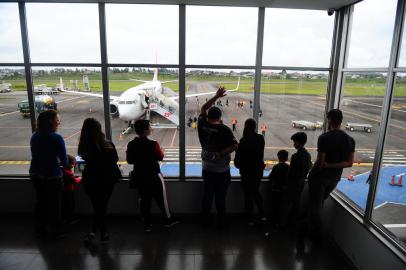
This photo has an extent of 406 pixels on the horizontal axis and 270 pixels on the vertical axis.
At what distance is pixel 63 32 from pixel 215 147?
2.44 meters

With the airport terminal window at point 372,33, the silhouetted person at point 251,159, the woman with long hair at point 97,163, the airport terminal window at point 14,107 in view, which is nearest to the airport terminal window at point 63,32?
the airport terminal window at point 14,107

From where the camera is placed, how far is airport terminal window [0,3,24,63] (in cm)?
317

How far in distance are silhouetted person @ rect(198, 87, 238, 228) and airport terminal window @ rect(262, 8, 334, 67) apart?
1058 mm

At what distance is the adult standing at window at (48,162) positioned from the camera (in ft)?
8.71

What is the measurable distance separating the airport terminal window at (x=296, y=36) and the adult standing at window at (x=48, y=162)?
8.74ft

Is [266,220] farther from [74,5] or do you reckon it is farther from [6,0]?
[6,0]

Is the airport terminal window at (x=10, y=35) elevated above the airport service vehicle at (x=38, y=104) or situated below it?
above

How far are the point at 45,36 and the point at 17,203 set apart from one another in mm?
2286

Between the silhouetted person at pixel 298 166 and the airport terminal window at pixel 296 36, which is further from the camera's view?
the airport terminal window at pixel 296 36

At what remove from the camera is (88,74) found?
3.38 meters

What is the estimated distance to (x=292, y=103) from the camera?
12.3 ft

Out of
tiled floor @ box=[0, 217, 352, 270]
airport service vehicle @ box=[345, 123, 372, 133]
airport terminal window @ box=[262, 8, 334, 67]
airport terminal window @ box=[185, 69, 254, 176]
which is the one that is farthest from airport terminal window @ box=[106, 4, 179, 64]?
airport service vehicle @ box=[345, 123, 372, 133]

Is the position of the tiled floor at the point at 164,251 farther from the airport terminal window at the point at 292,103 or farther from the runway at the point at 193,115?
the airport terminal window at the point at 292,103

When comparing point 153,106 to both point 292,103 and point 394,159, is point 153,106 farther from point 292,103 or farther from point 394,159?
point 394,159
